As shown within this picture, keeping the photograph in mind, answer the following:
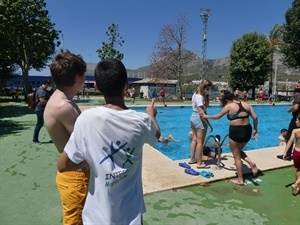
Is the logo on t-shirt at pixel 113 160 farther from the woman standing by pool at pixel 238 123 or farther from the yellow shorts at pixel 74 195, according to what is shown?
the woman standing by pool at pixel 238 123

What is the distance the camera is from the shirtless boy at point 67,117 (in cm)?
192

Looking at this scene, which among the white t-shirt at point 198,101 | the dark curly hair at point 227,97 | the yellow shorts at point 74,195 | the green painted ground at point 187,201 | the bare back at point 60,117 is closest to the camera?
the bare back at point 60,117

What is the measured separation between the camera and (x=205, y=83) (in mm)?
5133

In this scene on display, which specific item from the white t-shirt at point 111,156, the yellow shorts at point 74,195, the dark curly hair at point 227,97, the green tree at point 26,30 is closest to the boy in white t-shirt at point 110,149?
the white t-shirt at point 111,156

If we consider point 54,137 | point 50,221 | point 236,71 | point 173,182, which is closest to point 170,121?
point 173,182

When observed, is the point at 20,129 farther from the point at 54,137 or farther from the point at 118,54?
the point at 118,54

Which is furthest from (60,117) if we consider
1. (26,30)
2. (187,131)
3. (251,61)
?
(251,61)

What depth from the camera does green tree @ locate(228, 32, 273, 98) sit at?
33469mm

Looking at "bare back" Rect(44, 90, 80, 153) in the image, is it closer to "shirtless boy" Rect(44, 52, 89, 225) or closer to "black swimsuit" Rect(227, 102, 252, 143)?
"shirtless boy" Rect(44, 52, 89, 225)

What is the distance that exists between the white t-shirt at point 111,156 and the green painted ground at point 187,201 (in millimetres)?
1915

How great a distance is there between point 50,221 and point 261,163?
4561mm

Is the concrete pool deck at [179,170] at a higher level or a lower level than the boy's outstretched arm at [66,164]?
lower

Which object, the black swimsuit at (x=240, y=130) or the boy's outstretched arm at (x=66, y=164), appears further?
the black swimsuit at (x=240, y=130)

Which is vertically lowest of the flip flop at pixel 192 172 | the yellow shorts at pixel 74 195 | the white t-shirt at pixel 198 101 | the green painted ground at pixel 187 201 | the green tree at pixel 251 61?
Result: the green painted ground at pixel 187 201
